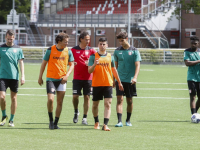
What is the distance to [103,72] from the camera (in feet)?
30.8

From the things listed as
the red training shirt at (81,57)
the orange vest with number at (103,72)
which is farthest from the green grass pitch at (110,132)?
the red training shirt at (81,57)

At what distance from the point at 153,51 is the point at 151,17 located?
13.1m

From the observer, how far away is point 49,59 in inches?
372

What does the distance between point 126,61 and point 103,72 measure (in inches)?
27.9

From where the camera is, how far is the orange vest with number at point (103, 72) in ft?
30.7

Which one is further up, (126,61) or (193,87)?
(126,61)

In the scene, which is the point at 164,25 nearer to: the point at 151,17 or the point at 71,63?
the point at 151,17

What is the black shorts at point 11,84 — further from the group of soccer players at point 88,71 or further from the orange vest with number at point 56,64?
the orange vest with number at point 56,64

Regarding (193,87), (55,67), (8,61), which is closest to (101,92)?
(55,67)

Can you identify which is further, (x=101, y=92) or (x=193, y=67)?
(x=193, y=67)

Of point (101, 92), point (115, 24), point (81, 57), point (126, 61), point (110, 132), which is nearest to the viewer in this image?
point (110, 132)

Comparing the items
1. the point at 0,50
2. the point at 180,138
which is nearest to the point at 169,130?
the point at 180,138

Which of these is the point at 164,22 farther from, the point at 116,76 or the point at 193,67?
the point at 116,76

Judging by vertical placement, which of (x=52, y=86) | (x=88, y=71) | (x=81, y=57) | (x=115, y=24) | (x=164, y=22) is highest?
(x=164, y=22)
